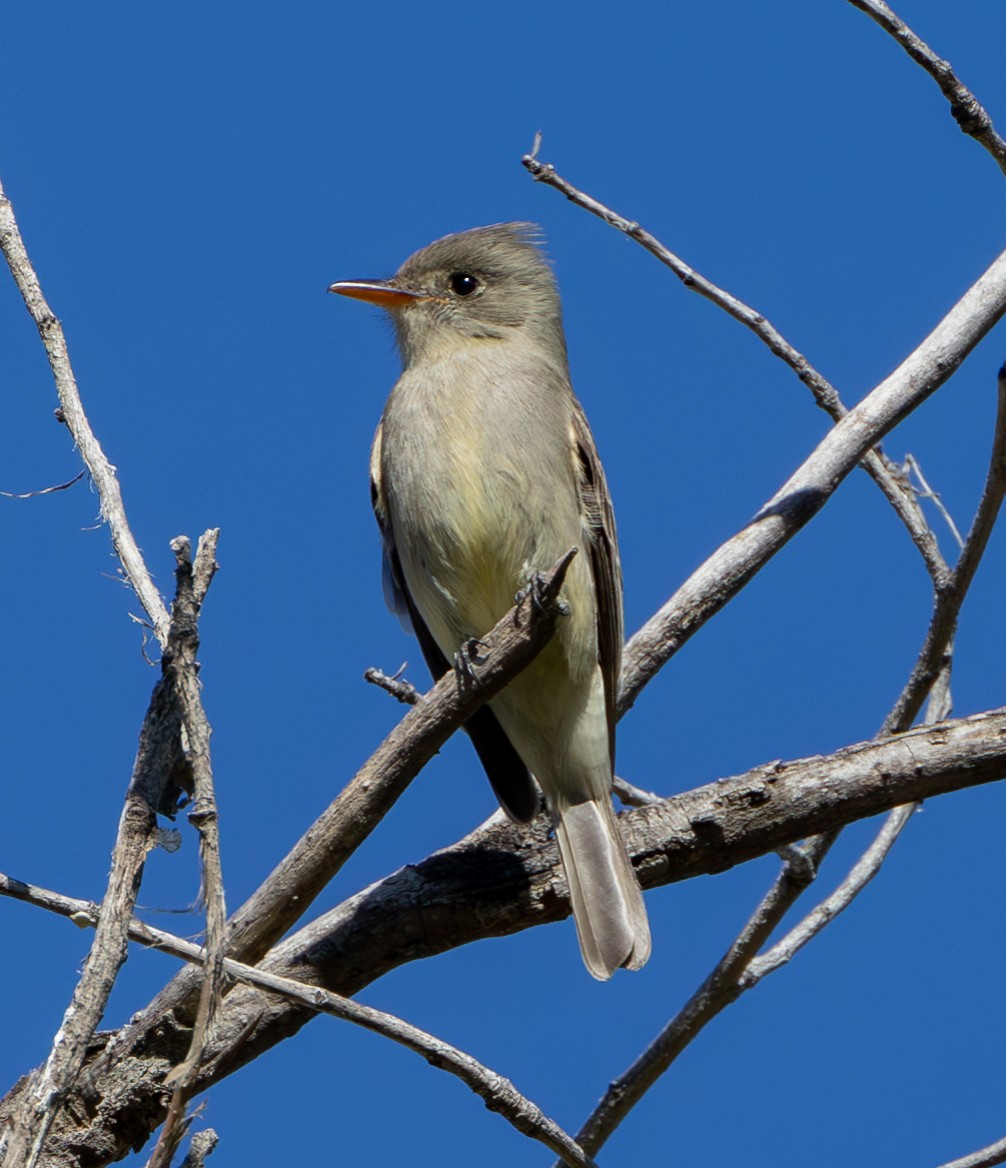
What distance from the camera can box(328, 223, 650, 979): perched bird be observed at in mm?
5520

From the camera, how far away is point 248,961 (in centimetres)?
450

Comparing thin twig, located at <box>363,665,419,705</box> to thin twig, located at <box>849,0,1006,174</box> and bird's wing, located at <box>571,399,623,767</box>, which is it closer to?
bird's wing, located at <box>571,399,623,767</box>

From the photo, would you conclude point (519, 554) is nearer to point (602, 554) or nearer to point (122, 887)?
point (602, 554)

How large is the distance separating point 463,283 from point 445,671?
5.72 ft

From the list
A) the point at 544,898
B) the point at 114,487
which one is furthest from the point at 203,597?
the point at 544,898

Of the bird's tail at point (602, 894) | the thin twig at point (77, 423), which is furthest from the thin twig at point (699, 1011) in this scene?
the thin twig at point (77, 423)

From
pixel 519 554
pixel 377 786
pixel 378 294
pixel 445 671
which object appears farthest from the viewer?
pixel 378 294

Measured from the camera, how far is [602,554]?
5836 millimetres

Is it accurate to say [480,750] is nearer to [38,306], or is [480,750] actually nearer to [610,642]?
[610,642]

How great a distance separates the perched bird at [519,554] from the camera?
552cm

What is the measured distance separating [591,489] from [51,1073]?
342cm

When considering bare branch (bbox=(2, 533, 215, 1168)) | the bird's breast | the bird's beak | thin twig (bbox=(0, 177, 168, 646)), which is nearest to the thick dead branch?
bare branch (bbox=(2, 533, 215, 1168))

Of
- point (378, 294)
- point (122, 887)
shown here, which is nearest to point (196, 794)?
point (122, 887)

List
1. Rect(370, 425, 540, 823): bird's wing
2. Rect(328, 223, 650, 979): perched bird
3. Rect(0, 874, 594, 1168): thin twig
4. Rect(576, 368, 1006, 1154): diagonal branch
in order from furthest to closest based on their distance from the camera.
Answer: Rect(370, 425, 540, 823): bird's wing
Rect(328, 223, 650, 979): perched bird
Rect(576, 368, 1006, 1154): diagonal branch
Rect(0, 874, 594, 1168): thin twig
